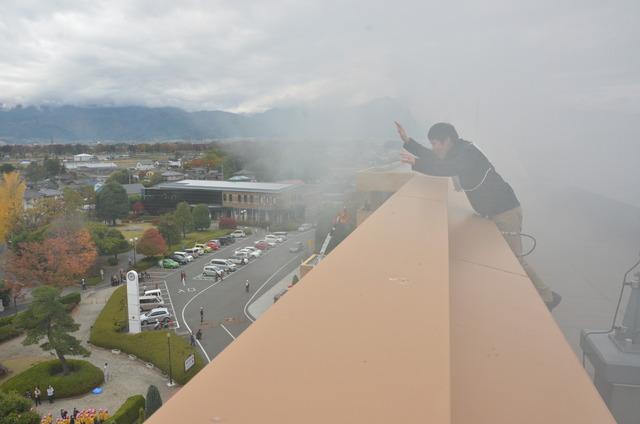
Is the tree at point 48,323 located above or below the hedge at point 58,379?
above

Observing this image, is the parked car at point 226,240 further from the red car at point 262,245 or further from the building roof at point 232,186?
the building roof at point 232,186

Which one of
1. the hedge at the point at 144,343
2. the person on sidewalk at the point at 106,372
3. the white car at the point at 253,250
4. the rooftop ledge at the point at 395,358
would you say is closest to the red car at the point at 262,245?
the white car at the point at 253,250

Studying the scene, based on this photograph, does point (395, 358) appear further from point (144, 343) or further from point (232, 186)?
point (232, 186)

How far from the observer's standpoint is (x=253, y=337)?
610mm

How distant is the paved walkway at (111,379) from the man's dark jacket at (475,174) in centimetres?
490

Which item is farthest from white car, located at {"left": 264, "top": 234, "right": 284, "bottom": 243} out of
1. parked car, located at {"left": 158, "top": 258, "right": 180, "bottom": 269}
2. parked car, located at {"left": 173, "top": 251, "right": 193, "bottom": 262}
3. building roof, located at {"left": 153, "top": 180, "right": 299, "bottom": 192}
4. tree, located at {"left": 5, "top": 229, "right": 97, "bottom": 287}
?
tree, located at {"left": 5, "top": 229, "right": 97, "bottom": 287}

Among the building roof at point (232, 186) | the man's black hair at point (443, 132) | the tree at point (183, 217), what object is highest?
the man's black hair at point (443, 132)

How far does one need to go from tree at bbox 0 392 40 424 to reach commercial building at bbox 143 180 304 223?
1280 centimetres

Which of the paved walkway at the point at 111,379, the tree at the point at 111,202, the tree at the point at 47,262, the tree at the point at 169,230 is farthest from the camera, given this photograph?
the tree at the point at 111,202

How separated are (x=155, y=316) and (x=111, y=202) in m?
9.67

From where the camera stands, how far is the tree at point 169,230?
496 inches

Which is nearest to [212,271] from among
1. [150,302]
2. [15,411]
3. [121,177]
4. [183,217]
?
[150,302]

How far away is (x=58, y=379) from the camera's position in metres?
5.70

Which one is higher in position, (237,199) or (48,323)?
(237,199)
